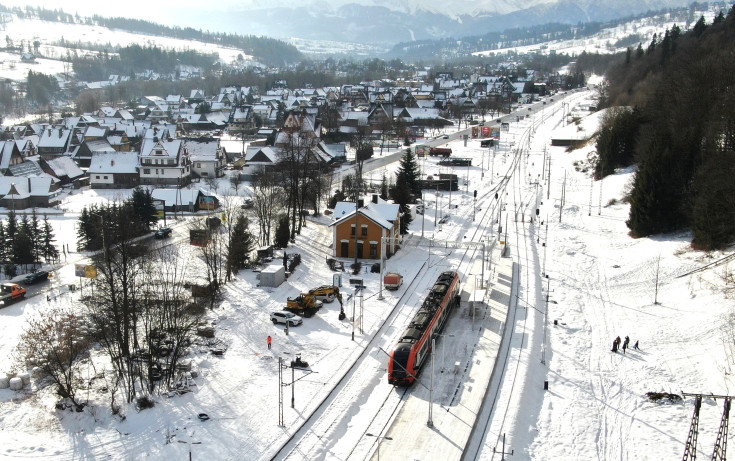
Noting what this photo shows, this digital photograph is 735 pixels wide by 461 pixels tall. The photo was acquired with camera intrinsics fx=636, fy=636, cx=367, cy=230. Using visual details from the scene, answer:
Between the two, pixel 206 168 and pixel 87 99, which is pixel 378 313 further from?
pixel 87 99

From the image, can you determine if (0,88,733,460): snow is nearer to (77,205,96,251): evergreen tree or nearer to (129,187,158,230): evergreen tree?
(77,205,96,251): evergreen tree

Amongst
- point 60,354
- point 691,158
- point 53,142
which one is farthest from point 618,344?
point 53,142

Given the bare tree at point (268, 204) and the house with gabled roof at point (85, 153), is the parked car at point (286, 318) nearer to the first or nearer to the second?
the bare tree at point (268, 204)

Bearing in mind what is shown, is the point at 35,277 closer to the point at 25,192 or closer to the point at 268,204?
the point at 268,204

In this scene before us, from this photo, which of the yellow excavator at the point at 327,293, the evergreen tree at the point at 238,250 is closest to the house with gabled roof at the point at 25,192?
the evergreen tree at the point at 238,250

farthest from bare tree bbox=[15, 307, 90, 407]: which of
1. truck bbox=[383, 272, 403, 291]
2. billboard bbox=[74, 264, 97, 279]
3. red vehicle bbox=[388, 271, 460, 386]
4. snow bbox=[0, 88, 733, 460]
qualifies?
truck bbox=[383, 272, 403, 291]

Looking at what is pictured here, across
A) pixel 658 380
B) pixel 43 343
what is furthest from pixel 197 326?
pixel 658 380
